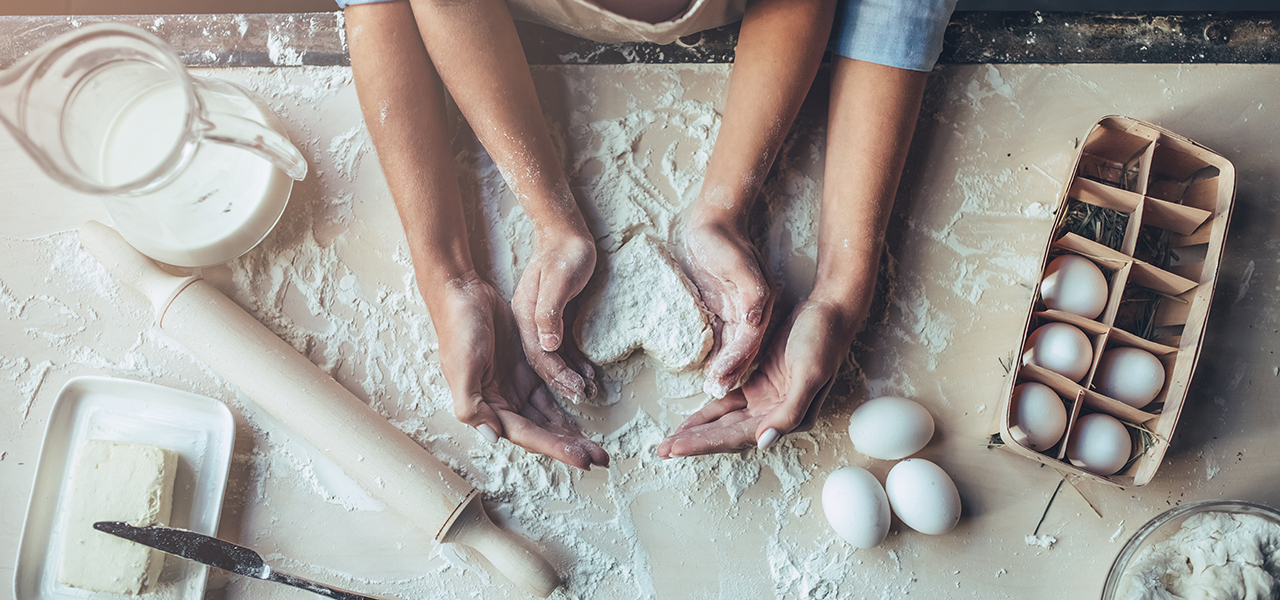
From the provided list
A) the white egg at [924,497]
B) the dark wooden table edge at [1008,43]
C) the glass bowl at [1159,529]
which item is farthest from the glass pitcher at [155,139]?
the glass bowl at [1159,529]

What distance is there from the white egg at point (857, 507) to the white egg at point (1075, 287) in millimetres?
315

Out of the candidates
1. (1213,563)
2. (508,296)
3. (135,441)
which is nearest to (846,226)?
(508,296)

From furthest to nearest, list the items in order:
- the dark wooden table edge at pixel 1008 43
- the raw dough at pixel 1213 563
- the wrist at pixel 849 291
A: the dark wooden table edge at pixel 1008 43 < the wrist at pixel 849 291 < the raw dough at pixel 1213 563

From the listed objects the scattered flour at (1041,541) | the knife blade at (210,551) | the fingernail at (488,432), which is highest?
the fingernail at (488,432)

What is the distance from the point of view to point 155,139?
0.85m

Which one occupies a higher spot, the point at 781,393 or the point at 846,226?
the point at 846,226

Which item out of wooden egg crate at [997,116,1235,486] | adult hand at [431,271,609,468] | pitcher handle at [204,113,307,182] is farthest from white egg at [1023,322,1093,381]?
pitcher handle at [204,113,307,182]

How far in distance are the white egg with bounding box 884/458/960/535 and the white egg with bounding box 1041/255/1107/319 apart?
0.83 ft

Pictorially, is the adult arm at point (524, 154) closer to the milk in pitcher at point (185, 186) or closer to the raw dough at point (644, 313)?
the raw dough at point (644, 313)

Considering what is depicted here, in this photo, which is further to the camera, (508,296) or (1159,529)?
(508,296)

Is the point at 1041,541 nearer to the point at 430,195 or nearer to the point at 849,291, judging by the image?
the point at 849,291

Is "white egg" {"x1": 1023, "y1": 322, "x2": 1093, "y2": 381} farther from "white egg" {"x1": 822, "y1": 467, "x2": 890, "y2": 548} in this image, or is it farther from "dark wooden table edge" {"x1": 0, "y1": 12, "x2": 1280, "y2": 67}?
"dark wooden table edge" {"x1": 0, "y1": 12, "x2": 1280, "y2": 67}

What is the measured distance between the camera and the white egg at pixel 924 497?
81cm

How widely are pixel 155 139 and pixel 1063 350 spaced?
115cm
